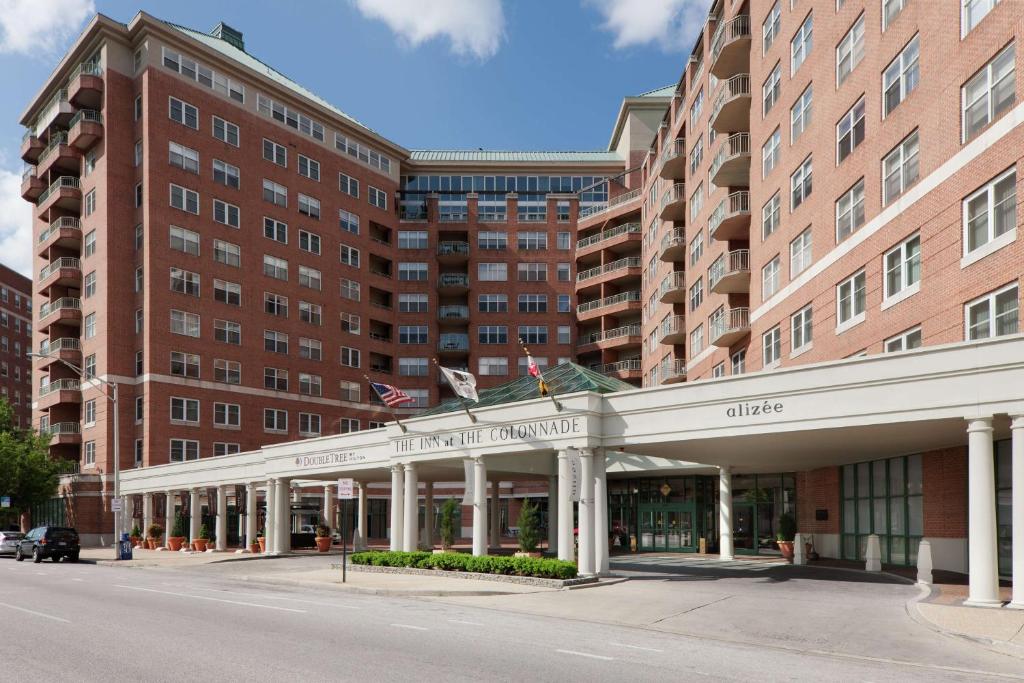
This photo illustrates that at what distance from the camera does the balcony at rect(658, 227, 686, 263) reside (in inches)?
Answer: 2144

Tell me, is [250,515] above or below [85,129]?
below

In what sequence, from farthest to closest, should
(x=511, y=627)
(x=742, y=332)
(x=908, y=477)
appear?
(x=742, y=332) < (x=908, y=477) < (x=511, y=627)

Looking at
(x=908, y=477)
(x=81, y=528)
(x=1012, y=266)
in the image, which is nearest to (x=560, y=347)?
(x=81, y=528)

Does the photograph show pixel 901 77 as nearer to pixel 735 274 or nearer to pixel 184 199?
pixel 735 274

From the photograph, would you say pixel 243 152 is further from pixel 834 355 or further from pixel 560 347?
pixel 834 355

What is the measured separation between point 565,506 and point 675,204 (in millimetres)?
31226

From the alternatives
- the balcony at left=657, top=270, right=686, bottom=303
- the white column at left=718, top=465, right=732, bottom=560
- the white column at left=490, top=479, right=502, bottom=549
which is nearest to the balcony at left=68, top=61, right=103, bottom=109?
the white column at left=490, top=479, right=502, bottom=549

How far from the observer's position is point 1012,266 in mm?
21719

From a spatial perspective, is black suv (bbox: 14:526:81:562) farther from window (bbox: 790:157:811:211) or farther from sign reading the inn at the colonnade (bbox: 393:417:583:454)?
window (bbox: 790:157:811:211)

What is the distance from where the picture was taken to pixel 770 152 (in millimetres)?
38969

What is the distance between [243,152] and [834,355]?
176 ft

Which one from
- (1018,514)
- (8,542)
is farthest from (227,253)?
(1018,514)

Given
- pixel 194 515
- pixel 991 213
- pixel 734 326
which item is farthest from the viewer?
pixel 194 515

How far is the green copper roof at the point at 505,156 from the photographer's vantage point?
316 ft
